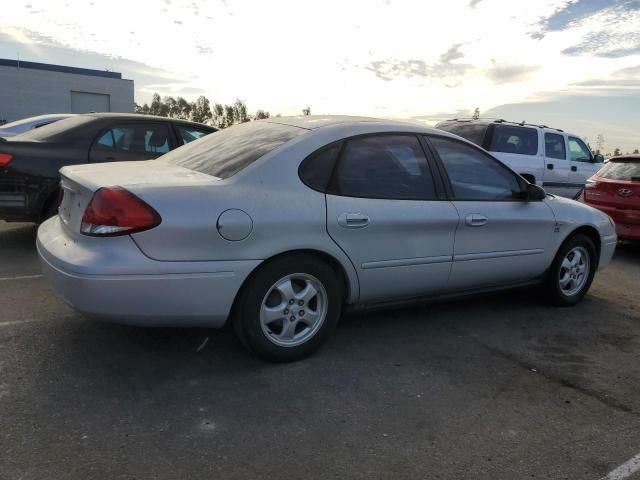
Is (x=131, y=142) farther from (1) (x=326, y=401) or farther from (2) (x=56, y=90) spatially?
(2) (x=56, y=90)

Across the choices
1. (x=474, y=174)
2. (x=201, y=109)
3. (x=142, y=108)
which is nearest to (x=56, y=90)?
(x=142, y=108)

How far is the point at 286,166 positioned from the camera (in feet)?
11.7

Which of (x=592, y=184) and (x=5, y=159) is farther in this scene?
(x=592, y=184)

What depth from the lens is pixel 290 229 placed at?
3416 mm

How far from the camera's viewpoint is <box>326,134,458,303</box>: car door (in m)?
3.71

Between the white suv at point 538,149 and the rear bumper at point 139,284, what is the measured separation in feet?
25.0

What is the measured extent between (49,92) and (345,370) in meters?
42.6

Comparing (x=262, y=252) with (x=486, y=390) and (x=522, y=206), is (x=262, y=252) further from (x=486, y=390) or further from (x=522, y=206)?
(x=522, y=206)

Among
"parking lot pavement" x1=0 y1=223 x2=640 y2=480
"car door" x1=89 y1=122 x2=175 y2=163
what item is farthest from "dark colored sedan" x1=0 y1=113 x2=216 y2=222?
"parking lot pavement" x1=0 y1=223 x2=640 y2=480

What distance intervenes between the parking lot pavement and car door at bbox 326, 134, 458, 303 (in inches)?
19.9

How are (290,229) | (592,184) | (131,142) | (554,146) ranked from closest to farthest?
(290,229) → (131,142) → (592,184) → (554,146)

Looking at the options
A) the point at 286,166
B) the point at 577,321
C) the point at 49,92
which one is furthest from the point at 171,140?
the point at 49,92

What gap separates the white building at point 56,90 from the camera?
3891cm

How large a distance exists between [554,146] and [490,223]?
7761 mm
